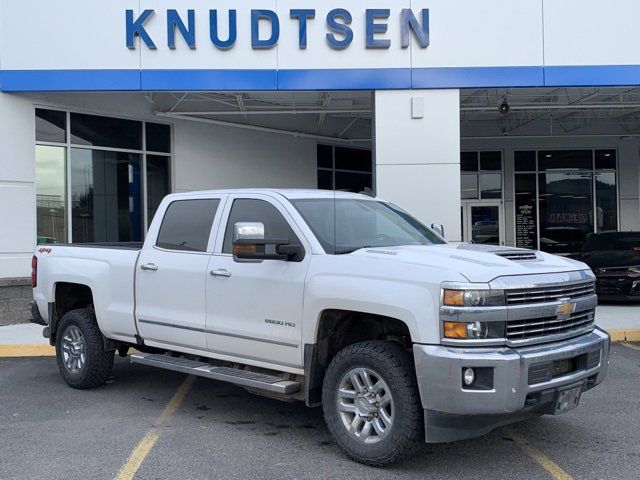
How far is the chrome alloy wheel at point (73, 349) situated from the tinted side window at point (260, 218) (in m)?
2.37

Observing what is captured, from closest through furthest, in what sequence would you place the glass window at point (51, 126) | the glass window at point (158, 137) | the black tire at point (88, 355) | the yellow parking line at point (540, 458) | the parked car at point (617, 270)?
the yellow parking line at point (540, 458)
the black tire at point (88, 355)
the parked car at point (617, 270)
the glass window at point (51, 126)
the glass window at point (158, 137)

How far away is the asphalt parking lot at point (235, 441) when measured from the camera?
4566mm

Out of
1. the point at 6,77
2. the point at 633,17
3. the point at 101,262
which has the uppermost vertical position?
the point at 633,17

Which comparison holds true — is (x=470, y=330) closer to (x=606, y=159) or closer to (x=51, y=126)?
(x=51, y=126)

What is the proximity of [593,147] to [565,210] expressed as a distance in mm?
2071

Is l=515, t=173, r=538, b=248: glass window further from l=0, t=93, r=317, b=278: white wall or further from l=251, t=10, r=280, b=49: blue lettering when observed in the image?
l=251, t=10, r=280, b=49: blue lettering

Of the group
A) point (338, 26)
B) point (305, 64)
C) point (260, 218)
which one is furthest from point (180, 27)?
point (260, 218)

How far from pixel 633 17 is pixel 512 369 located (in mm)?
10170

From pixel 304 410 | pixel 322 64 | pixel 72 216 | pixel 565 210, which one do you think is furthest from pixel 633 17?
pixel 72 216

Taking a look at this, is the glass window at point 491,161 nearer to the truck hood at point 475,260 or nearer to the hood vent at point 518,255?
the truck hood at point 475,260

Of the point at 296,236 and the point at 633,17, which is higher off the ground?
the point at 633,17

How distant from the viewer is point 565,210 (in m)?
19.7

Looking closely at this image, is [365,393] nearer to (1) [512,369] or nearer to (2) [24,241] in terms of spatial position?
(1) [512,369]

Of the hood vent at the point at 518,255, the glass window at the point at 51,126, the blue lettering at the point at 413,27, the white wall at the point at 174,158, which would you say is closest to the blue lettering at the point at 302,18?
the blue lettering at the point at 413,27
